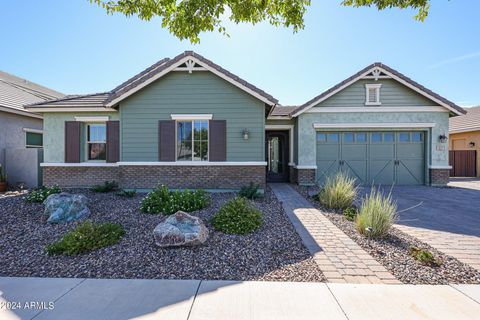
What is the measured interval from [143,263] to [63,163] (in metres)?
8.57

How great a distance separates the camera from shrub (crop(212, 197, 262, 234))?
4961mm

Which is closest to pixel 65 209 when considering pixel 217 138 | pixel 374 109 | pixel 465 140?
pixel 217 138

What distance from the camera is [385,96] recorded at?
11.1 meters

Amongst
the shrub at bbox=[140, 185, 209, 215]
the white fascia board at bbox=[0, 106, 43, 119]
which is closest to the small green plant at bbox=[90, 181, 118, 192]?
the shrub at bbox=[140, 185, 209, 215]

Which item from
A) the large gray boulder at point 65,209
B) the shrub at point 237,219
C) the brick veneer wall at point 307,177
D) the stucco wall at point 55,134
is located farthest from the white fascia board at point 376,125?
the stucco wall at point 55,134

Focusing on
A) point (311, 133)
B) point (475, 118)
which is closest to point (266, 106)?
point (311, 133)

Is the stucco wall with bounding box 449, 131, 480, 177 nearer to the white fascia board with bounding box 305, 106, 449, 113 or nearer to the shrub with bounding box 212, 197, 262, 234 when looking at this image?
the white fascia board with bounding box 305, 106, 449, 113

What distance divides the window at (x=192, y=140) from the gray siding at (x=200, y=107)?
0.50 metres

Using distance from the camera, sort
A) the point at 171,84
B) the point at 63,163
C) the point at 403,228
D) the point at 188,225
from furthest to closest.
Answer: the point at 63,163 → the point at 171,84 → the point at 403,228 → the point at 188,225

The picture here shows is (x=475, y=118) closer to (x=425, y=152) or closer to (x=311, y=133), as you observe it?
(x=425, y=152)

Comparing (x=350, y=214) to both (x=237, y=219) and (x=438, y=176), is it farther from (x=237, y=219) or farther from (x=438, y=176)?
(x=438, y=176)

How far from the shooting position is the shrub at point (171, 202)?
6073 millimetres

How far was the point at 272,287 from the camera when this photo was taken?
3.18m

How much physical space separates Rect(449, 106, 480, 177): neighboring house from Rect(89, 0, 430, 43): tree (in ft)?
53.6
